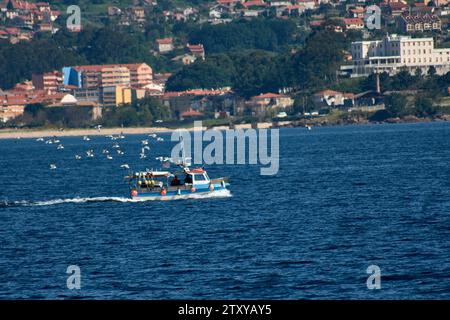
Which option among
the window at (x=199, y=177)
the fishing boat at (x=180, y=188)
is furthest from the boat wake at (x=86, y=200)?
the window at (x=199, y=177)

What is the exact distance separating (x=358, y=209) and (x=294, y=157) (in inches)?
3081

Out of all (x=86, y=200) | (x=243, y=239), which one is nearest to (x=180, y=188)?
(x=86, y=200)

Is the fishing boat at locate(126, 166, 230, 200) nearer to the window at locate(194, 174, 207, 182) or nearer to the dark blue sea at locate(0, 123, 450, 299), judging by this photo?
the window at locate(194, 174, 207, 182)

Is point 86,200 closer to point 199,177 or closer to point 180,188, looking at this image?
point 180,188

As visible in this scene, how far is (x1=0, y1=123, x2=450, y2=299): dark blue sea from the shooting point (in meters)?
35.0

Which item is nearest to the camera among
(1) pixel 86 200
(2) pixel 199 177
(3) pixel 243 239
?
(3) pixel 243 239

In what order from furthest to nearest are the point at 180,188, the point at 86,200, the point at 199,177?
the point at 86,200 → the point at 199,177 → the point at 180,188

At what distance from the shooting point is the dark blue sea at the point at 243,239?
115 feet

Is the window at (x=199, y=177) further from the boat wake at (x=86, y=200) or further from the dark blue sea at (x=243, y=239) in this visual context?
the dark blue sea at (x=243, y=239)

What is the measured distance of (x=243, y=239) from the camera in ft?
164

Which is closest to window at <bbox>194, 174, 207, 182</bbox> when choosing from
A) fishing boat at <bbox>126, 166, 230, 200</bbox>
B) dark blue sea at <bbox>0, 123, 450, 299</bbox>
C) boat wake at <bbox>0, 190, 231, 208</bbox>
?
fishing boat at <bbox>126, 166, 230, 200</bbox>

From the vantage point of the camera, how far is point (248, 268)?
39.4 metres

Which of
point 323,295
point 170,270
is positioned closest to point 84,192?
point 170,270

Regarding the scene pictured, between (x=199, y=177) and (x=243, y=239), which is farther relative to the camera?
(x=199, y=177)
